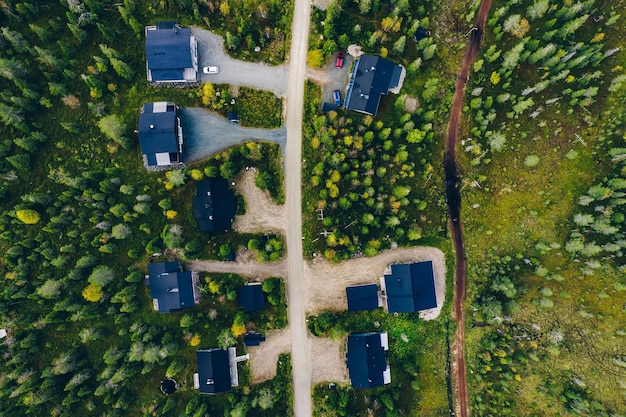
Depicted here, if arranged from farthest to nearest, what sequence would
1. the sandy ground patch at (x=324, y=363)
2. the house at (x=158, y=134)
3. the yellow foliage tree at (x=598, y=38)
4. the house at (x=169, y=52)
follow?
1. the sandy ground patch at (x=324, y=363)
2. the yellow foliage tree at (x=598, y=38)
3. the house at (x=169, y=52)
4. the house at (x=158, y=134)

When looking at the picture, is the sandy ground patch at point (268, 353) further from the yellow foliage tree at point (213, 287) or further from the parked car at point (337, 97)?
the parked car at point (337, 97)

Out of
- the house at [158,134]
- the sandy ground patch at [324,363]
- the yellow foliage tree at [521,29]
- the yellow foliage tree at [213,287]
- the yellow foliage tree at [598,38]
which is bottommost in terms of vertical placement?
the sandy ground patch at [324,363]

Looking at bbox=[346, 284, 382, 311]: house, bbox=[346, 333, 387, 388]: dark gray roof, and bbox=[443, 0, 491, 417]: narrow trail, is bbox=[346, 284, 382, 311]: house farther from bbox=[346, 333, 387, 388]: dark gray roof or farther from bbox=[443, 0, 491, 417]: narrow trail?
bbox=[443, 0, 491, 417]: narrow trail

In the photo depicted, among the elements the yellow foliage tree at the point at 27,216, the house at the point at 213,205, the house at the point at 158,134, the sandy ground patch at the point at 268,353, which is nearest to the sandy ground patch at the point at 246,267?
the house at the point at 213,205

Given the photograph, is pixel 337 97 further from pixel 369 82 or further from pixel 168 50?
pixel 168 50

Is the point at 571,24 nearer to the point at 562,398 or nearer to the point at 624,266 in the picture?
the point at 624,266

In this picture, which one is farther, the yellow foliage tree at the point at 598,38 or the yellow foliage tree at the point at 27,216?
the yellow foliage tree at the point at 598,38

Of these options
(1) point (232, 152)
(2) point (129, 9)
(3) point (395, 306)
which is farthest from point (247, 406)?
(2) point (129, 9)
